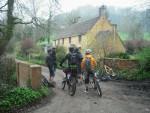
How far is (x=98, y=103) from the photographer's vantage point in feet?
29.5

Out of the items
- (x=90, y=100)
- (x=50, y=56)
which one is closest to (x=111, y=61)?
(x=50, y=56)

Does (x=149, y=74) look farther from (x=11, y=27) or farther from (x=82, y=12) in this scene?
(x=82, y=12)

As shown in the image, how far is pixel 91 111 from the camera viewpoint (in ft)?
26.0

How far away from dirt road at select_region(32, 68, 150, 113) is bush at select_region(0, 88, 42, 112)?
0.58 meters

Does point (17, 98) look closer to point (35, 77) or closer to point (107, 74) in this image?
point (35, 77)

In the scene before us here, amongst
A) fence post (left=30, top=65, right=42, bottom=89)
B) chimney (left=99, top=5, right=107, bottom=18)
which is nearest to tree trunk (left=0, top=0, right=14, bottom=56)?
fence post (left=30, top=65, right=42, bottom=89)

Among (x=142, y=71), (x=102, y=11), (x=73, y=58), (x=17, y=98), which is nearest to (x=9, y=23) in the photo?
(x=73, y=58)

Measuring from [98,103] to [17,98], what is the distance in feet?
9.48

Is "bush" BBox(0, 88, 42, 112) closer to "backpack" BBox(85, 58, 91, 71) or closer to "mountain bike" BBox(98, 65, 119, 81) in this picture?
"backpack" BBox(85, 58, 91, 71)

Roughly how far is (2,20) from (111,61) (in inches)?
332

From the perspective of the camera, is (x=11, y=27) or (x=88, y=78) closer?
(x=88, y=78)

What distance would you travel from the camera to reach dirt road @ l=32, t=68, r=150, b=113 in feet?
26.6

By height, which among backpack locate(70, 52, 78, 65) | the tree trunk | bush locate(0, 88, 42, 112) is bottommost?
bush locate(0, 88, 42, 112)

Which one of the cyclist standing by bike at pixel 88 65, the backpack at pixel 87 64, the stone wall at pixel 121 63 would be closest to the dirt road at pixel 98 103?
the cyclist standing by bike at pixel 88 65
